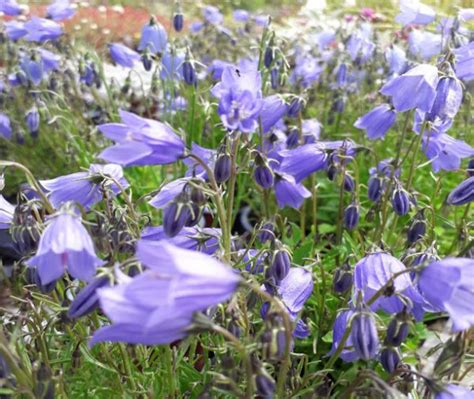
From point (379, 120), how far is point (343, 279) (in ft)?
3.55

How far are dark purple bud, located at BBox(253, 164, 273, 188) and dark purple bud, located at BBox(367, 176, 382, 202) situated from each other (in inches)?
36.6

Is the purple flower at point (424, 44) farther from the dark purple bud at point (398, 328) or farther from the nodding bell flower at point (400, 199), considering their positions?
the dark purple bud at point (398, 328)

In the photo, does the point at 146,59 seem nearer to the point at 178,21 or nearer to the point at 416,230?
the point at 178,21

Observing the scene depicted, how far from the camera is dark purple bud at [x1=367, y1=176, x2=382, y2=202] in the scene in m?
3.08

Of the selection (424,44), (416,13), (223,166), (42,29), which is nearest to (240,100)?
(223,166)

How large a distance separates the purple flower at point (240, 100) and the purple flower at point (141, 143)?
160 mm

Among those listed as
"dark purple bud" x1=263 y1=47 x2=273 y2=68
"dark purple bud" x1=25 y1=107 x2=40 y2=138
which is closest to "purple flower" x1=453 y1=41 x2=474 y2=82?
"dark purple bud" x1=263 y1=47 x2=273 y2=68

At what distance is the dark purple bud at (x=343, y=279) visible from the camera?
2.48 meters

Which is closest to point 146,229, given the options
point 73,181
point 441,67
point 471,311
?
point 73,181

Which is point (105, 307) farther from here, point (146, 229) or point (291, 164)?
point (291, 164)

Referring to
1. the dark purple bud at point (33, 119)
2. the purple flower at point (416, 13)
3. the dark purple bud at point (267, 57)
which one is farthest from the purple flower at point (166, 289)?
the dark purple bud at point (33, 119)

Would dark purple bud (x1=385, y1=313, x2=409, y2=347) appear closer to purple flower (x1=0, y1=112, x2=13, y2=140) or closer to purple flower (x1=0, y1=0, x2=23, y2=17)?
purple flower (x1=0, y1=0, x2=23, y2=17)

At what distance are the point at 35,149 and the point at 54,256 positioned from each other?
13.2 ft

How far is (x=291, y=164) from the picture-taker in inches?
114
